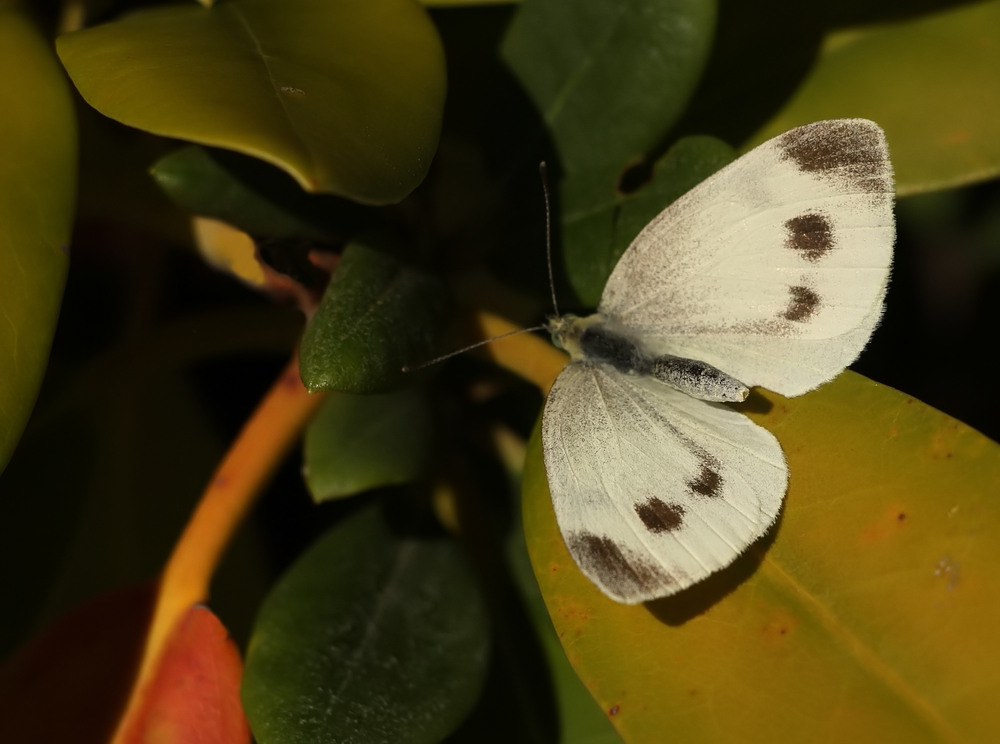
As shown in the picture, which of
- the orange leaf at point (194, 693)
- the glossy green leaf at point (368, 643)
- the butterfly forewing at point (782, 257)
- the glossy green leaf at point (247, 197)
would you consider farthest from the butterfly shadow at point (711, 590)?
the glossy green leaf at point (247, 197)

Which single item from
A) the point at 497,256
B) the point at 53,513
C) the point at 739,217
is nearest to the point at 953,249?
the point at 739,217

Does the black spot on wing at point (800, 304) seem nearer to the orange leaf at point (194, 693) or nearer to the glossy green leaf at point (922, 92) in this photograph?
the glossy green leaf at point (922, 92)

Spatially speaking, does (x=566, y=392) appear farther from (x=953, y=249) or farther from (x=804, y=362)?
(x=953, y=249)

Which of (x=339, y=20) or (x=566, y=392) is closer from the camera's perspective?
(x=339, y=20)

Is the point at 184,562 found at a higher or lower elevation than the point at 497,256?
lower

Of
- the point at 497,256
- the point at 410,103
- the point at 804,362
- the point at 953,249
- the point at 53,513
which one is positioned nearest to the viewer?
the point at 410,103

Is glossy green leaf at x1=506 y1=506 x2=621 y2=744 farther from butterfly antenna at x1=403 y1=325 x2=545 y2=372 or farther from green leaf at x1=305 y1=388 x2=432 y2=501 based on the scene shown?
butterfly antenna at x1=403 y1=325 x2=545 y2=372

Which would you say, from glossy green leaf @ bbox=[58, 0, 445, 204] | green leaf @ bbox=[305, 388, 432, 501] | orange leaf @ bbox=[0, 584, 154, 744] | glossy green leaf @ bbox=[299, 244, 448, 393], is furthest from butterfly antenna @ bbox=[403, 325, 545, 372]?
orange leaf @ bbox=[0, 584, 154, 744]

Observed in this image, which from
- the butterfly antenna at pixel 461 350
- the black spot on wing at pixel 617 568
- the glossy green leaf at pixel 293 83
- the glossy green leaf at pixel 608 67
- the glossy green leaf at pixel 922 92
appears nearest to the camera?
the glossy green leaf at pixel 293 83
